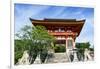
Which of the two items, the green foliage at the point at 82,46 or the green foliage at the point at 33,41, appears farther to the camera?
the green foliage at the point at 82,46

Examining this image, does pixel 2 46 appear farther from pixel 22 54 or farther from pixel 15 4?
pixel 15 4

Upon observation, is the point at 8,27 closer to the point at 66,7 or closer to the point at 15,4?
the point at 15,4

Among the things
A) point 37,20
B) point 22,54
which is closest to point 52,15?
point 37,20

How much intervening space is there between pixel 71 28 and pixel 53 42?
222 mm

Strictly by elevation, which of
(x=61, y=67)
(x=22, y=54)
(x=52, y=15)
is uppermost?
(x=52, y=15)

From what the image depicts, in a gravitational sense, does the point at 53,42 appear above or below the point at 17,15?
below

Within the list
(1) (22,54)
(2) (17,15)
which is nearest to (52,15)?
(2) (17,15)

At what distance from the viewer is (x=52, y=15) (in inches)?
73.3

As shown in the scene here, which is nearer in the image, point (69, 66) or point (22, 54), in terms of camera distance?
point (22, 54)

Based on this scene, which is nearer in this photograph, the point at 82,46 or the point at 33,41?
the point at 33,41

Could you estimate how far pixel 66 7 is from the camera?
1.90 m

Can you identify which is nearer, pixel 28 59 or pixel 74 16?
pixel 28 59

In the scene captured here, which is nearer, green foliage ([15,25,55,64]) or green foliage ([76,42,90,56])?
green foliage ([15,25,55,64])

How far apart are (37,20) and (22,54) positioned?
0.33m
